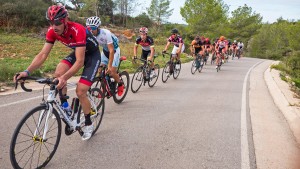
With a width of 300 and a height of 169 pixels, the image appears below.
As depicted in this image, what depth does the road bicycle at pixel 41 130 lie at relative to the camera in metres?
3.28

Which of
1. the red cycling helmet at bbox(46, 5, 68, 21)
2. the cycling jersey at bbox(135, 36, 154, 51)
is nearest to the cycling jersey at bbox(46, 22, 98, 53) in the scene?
the red cycling helmet at bbox(46, 5, 68, 21)

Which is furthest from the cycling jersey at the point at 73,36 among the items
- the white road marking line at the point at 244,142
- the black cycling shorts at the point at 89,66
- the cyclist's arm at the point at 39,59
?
the white road marking line at the point at 244,142

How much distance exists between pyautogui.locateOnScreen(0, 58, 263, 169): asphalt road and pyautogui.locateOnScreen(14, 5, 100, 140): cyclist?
0.58m

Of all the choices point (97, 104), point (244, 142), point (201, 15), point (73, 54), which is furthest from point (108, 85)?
point (201, 15)

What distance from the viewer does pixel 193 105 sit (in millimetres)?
7672

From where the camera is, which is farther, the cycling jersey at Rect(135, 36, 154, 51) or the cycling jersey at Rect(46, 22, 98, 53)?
the cycling jersey at Rect(135, 36, 154, 51)

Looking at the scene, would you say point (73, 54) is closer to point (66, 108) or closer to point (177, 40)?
point (66, 108)

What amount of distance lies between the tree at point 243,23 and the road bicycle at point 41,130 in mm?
68633

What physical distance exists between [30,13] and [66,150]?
29201mm

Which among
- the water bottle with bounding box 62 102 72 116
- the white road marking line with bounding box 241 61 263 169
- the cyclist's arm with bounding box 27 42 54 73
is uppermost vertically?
the cyclist's arm with bounding box 27 42 54 73

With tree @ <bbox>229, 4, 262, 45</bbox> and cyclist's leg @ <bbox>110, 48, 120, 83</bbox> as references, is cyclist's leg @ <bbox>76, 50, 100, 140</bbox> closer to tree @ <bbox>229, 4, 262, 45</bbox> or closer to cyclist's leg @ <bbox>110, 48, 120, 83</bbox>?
cyclist's leg @ <bbox>110, 48, 120, 83</bbox>

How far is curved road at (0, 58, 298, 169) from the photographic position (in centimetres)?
410

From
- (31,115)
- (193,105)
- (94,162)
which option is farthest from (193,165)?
(193,105)

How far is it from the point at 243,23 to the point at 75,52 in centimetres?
7167
